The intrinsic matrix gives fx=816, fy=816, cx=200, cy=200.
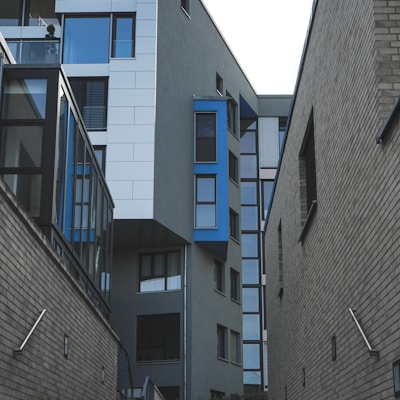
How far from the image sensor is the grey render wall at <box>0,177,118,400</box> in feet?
25.5

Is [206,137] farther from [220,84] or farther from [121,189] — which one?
[121,189]

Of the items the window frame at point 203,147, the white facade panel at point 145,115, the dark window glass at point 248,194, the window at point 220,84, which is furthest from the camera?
the dark window glass at point 248,194

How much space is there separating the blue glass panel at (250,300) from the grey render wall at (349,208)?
2978cm

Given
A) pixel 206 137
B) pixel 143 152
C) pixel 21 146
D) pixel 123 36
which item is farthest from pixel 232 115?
pixel 21 146

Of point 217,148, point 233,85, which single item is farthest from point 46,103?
point 233,85

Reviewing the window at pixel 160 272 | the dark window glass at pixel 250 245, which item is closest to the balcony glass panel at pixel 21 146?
the window at pixel 160 272

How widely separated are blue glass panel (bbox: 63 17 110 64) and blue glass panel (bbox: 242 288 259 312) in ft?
58.4

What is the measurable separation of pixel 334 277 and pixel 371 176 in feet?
8.78

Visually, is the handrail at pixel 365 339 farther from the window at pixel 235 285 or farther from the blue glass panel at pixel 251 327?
the blue glass panel at pixel 251 327

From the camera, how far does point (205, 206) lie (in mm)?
34406

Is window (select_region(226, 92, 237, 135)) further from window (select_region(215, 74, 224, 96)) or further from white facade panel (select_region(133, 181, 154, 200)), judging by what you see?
white facade panel (select_region(133, 181, 154, 200))

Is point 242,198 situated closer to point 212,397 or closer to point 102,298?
point 212,397

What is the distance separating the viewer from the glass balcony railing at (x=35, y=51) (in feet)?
84.5

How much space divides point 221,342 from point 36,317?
95.4 feet
